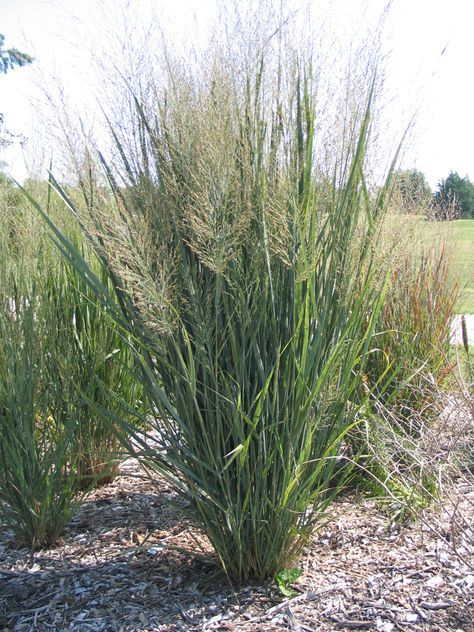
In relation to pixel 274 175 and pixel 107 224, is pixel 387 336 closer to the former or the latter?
pixel 274 175

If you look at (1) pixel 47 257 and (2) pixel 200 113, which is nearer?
(2) pixel 200 113

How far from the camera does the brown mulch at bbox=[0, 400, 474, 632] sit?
2.40 meters

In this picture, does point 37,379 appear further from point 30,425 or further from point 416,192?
point 416,192

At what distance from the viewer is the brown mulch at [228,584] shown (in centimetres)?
240

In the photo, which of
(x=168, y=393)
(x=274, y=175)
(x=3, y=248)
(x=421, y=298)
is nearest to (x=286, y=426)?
(x=168, y=393)

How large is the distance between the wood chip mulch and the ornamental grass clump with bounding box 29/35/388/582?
0.18 m

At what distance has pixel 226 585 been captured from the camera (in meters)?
2.60

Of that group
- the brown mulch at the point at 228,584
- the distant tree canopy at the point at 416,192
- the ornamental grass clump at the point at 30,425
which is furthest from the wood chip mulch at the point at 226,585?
the distant tree canopy at the point at 416,192

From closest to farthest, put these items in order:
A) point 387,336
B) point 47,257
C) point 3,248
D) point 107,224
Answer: point 107,224 → point 3,248 → point 47,257 → point 387,336

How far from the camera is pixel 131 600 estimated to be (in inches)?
101

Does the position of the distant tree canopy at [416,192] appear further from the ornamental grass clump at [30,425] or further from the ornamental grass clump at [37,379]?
the ornamental grass clump at [30,425]

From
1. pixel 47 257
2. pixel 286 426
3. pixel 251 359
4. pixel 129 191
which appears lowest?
pixel 286 426

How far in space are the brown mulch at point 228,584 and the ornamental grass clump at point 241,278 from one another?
180 millimetres

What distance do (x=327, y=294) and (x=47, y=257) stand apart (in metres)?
1.56
